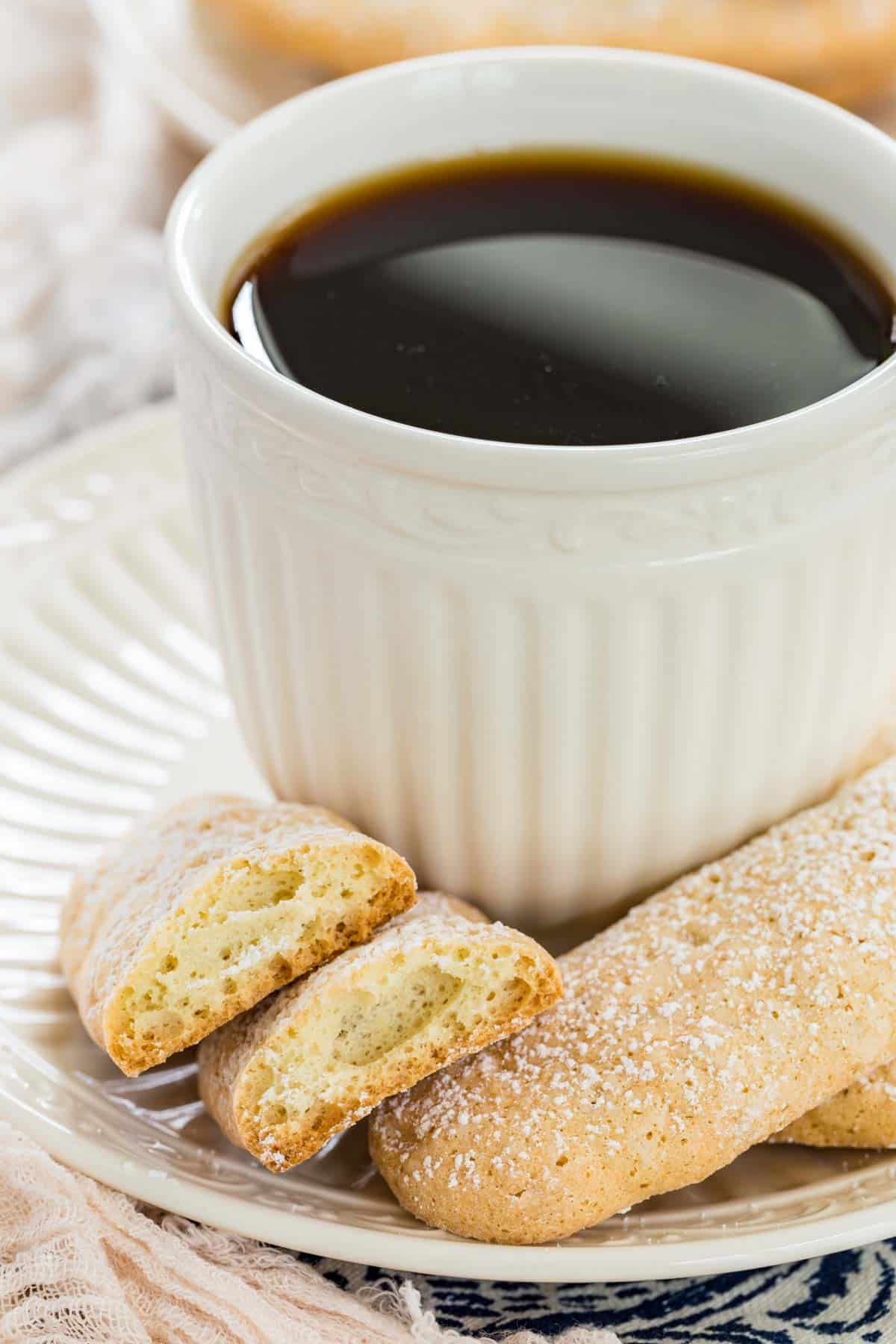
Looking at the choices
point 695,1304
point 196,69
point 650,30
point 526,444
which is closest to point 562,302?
point 526,444

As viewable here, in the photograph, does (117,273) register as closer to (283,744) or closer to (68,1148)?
(283,744)

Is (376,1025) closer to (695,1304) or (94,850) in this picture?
(695,1304)

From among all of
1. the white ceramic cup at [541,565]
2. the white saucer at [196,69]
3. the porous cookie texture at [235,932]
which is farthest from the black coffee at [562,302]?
the white saucer at [196,69]

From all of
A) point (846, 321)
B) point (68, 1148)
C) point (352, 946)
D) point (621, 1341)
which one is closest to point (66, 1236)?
point (68, 1148)

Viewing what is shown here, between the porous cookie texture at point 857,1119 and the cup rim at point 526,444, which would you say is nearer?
the cup rim at point 526,444

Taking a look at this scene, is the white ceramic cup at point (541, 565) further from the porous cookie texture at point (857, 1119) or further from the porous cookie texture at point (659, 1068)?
the porous cookie texture at point (857, 1119)

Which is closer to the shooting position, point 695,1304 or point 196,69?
point 695,1304
